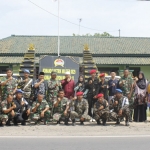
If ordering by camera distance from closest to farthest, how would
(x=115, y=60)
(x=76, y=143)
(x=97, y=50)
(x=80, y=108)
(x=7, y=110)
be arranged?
(x=76, y=143)
(x=7, y=110)
(x=80, y=108)
(x=115, y=60)
(x=97, y=50)

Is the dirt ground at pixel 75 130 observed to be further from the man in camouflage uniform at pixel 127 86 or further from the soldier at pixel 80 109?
the man in camouflage uniform at pixel 127 86

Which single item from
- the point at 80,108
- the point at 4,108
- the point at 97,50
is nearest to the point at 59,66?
the point at 80,108

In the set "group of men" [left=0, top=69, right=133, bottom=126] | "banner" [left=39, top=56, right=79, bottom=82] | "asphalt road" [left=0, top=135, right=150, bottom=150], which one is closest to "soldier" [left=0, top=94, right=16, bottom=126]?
"group of men" [left=0, top=69, right=133, bottom=126]

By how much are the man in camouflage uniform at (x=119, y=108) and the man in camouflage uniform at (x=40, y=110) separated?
200cm

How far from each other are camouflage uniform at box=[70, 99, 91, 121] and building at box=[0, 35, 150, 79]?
21106 mm

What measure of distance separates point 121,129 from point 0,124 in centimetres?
361

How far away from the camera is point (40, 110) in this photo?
1141 cm

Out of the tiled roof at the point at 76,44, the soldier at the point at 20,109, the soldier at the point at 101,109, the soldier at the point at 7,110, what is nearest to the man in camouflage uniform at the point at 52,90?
the soldier at the point at 20,109

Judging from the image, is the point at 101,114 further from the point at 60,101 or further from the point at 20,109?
the point at 20,109

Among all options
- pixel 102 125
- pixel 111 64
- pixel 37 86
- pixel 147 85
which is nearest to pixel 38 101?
pixel 37 86

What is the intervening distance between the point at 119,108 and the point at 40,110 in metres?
2.45

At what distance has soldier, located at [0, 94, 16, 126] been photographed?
10930 millimetres

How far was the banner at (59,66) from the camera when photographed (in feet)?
48.7

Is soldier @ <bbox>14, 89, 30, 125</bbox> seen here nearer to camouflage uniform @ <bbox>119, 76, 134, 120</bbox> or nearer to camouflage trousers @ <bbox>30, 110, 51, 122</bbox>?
camouflage trousers @ <bbox>30, 110, 51, 122</bbox>
